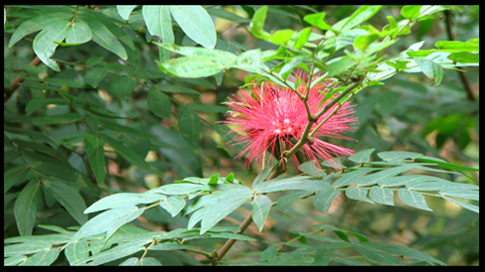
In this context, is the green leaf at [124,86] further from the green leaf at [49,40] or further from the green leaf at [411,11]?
the green leaf at [411,11]

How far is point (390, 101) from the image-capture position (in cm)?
142

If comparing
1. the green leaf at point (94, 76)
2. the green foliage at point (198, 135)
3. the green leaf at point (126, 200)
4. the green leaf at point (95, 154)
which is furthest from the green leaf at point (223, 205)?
the green leaf at point (94, 76)

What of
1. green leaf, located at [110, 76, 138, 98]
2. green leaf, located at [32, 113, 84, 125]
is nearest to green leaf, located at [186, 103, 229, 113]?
green leaf, located at [110, 76, 138, 98]

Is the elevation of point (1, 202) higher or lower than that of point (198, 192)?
lower

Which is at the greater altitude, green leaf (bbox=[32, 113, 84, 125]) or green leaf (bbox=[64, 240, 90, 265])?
green leaf (bbox=[32, 113, 84, 125])

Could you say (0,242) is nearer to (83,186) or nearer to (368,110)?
(83,186)

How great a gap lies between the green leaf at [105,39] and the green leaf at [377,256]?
55 cm

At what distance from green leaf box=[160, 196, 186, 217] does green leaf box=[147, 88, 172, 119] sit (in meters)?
0.44

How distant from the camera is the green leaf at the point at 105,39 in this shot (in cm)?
77

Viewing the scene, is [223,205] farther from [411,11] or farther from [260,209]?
[411,11]

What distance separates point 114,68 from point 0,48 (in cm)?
25

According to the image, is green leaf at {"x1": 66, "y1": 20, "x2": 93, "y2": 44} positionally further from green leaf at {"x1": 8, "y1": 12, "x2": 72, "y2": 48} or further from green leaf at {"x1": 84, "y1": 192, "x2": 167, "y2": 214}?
green leaf at {"x1": 84, "y1": 192, "x2": 167, "y2": 214}

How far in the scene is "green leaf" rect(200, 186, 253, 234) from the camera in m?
0.51
